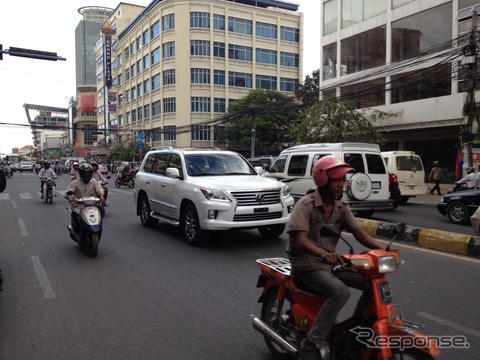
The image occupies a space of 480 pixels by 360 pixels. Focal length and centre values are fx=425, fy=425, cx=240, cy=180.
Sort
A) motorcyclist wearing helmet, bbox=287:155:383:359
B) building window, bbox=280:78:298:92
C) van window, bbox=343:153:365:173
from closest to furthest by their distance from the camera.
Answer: motorcyclist wearing helmet, bbox=287:155:383:359 → van window, bbox=343:153:365:173 → building window, bbox=280:78:298:92

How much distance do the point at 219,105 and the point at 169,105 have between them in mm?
6508

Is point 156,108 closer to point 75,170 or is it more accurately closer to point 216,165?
point 75,170

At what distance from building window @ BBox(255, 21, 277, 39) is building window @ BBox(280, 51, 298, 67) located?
2.84 m

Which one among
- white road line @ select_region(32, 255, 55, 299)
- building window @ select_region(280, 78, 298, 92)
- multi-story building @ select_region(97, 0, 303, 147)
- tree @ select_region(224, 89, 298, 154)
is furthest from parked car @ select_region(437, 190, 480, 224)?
building window @ select_region(280, 78, 298, 92)

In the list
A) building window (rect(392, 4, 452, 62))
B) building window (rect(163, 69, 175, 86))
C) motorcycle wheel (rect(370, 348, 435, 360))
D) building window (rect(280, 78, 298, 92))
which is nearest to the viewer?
motorcycle wheel (rect(370, 348, 435, 360))

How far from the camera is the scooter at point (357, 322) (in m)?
2.54

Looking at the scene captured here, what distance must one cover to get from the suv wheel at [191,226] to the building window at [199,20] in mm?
49934

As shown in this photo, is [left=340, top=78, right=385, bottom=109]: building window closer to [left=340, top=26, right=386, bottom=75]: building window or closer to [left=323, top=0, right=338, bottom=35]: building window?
[left=340, top=26, right=386, bottom=75]: building window

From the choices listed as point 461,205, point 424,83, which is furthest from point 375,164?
point 424,83

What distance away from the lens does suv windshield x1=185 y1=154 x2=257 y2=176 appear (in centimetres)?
875

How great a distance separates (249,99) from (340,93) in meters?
19.5

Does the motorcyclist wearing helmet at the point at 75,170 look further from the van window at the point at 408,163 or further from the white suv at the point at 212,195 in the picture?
the van window at the point at 408,163

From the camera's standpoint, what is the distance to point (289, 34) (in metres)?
61.0

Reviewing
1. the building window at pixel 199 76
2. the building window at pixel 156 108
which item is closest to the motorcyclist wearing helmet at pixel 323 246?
the building window at pixel 199 76
